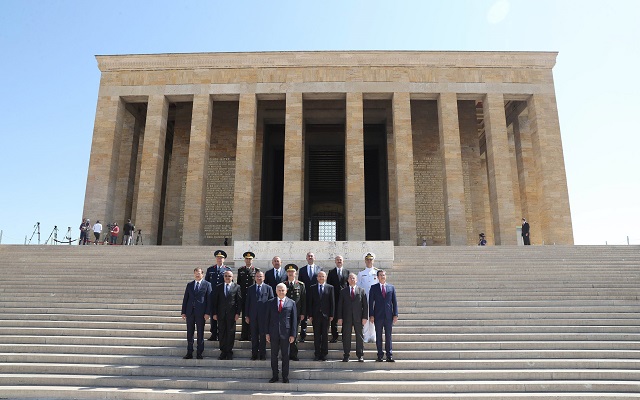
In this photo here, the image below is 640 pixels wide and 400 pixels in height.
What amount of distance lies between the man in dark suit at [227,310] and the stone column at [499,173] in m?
15.2

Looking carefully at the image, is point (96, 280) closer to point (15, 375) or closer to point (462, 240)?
point (15, 375)

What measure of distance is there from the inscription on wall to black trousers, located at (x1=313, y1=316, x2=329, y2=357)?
15733mm

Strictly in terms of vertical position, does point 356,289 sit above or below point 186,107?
below

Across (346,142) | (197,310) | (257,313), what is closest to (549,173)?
(346,142)

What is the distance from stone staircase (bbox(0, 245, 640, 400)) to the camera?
5.32 m

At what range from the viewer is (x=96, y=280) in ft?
33.4

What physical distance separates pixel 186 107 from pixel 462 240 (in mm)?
15090

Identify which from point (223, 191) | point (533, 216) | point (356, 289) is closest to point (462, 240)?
point (533, 216)

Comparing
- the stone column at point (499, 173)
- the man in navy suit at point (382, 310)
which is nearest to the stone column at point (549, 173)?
the stone column at point (499, 173)

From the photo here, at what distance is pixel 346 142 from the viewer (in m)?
19.9

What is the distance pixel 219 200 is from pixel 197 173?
2.55 m

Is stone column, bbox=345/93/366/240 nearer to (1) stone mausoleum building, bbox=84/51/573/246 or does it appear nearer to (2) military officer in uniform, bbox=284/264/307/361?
(1) stone mausoleum building, bbox=84/51/573/246

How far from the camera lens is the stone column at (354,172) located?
18.9 meters

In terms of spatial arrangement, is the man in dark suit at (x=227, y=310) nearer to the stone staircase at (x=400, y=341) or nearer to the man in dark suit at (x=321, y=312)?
the stone staircase at (x=400, y=341)
